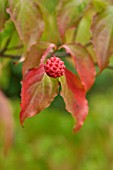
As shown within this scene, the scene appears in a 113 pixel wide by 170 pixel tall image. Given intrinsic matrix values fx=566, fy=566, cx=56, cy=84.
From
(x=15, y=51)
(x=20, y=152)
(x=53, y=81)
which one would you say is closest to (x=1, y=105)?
(x=15, y=51)

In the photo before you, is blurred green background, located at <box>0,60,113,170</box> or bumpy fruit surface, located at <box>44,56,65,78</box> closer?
bumpy fruit surface, located at <box>44,56,65,78</box>

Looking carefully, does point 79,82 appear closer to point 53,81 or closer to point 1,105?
point 53,81

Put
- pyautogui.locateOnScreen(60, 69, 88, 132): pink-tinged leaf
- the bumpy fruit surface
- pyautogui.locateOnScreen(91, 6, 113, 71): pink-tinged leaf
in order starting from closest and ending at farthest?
the bumpy fruit surface < pyautogui.locateOnScreen(60, 69, 88, 132): pink-tinged leaf < pyautogui.locateOnScreen(91, 6, 113, 71): pink-tinged leaf

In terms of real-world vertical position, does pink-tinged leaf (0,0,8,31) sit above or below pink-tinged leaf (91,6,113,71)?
above

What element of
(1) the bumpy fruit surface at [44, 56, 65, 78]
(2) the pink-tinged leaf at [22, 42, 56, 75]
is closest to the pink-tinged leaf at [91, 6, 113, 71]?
(2) the pink-tinged leaf at [22, 42, 56, 75]

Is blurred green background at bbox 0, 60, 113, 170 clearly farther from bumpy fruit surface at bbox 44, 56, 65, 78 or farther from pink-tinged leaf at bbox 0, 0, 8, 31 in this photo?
bumpy fruit surface at bbox 44, 56, 65, 78

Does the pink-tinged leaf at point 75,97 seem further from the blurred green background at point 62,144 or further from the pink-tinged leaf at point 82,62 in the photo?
the blurred green background at point 62,144

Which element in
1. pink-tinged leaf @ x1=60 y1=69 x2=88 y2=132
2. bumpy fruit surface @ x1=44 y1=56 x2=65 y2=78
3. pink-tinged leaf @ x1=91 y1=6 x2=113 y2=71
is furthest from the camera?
pink-tinged leaf @ x1=91 y1=6 x2=113 y2=71

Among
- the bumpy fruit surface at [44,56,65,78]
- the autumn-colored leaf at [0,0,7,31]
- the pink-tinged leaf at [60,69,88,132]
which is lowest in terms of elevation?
the pink-tinged leaf at [60,69,88,132]
